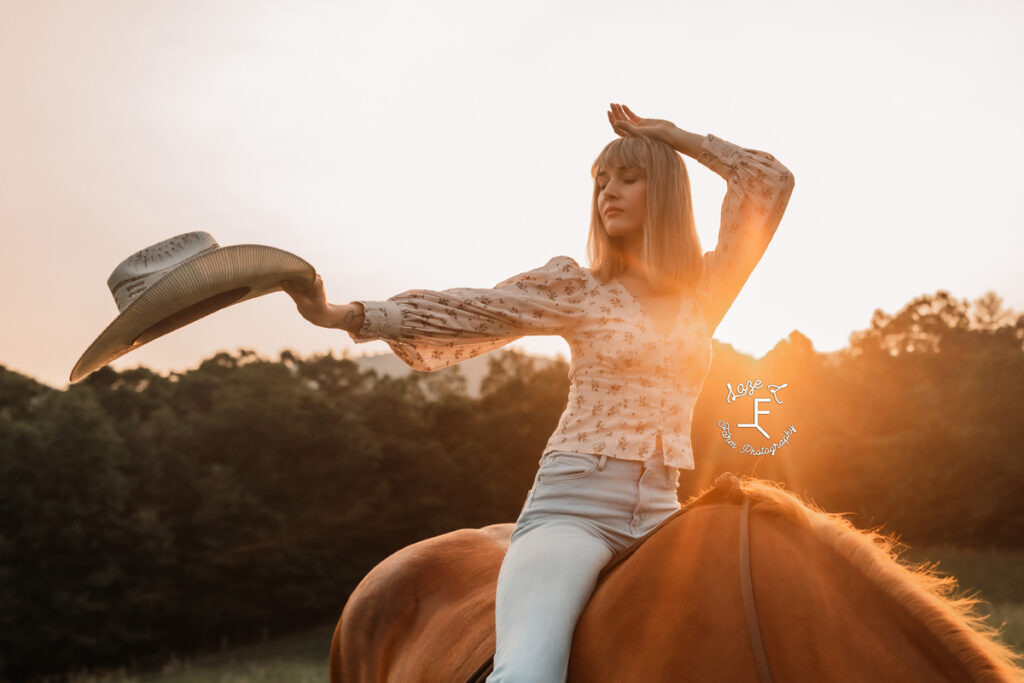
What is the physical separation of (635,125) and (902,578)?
1821 millimetres

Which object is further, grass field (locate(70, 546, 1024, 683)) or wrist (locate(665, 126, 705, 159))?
grass field (locate(70, 546, 1024, 683))

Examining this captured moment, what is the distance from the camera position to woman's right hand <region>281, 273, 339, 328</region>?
2289 millimetres

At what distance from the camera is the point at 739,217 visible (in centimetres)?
291

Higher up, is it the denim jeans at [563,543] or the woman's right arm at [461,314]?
the woman's right arm at [461,314]

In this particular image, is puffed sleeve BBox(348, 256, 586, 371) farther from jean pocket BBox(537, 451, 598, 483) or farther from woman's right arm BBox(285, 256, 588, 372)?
jean pocket BBox(537, 451, 598, 483)

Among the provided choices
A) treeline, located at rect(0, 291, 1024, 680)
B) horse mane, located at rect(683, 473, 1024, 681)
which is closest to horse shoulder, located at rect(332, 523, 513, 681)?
horse mane, located at rect(683, 473, 1024, 681)

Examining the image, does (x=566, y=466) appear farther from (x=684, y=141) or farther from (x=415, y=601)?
(x=415, y=601)

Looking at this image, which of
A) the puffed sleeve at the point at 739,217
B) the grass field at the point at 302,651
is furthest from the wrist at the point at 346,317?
the grass field at the point at 302,651

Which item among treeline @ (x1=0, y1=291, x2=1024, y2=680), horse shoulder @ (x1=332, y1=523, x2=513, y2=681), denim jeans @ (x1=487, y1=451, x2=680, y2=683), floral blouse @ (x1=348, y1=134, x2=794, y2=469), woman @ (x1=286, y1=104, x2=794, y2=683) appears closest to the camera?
denim jeans @ (x1=487, y1=451, x2=680, y2=683)

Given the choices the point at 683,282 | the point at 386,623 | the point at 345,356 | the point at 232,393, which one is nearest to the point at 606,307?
the point at 683,282

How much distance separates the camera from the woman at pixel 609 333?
236 centimetres

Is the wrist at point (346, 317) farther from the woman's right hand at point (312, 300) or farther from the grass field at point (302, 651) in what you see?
the grass field at point (302, 651)

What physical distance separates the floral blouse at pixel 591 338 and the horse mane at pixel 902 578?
0.31m

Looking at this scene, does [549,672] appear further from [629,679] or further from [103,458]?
[103,458]
